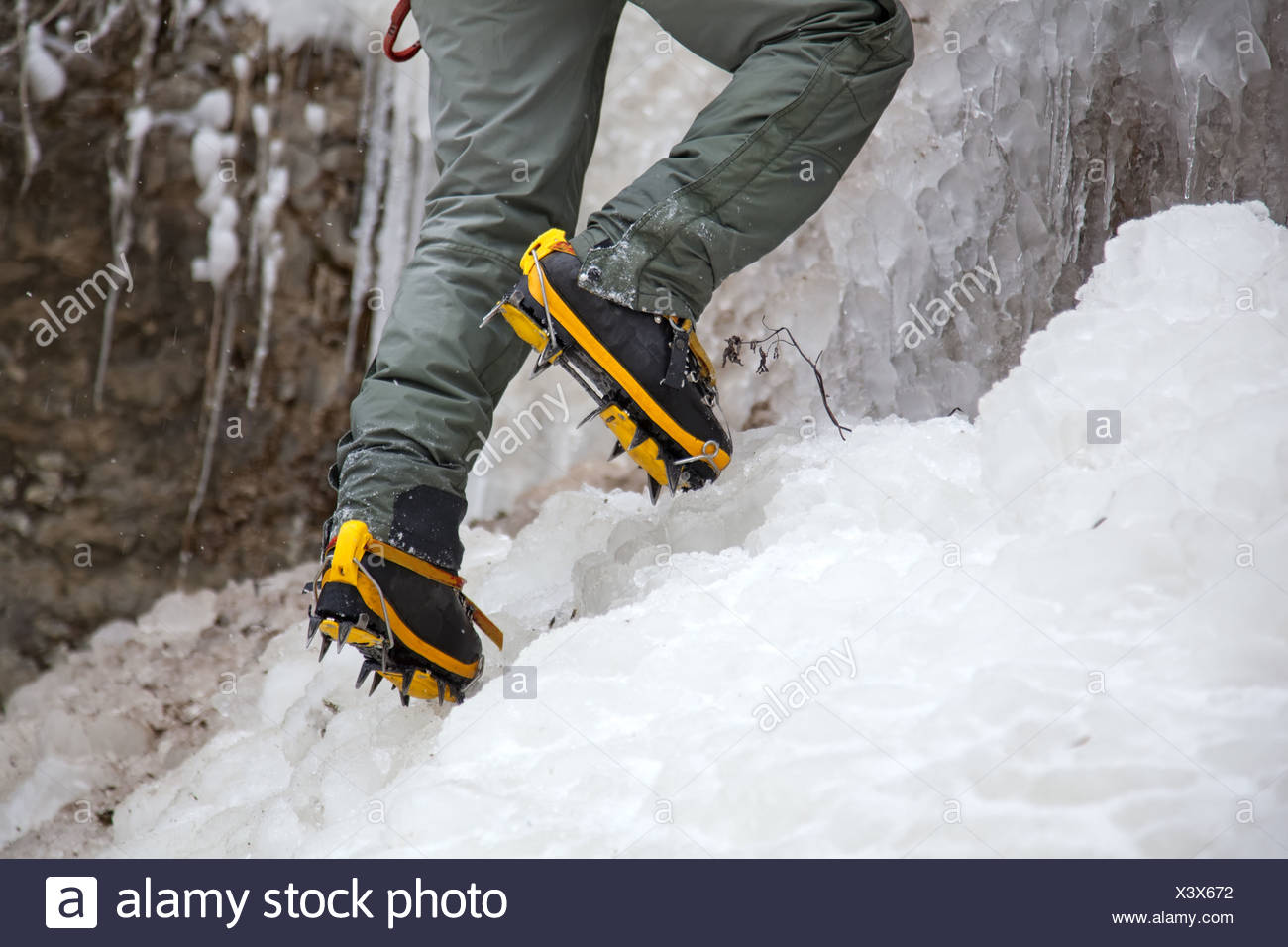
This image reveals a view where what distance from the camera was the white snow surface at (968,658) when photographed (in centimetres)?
88

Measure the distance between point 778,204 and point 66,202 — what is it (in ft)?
5.17

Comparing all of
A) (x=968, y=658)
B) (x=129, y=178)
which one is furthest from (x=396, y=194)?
(x=968, y=658)

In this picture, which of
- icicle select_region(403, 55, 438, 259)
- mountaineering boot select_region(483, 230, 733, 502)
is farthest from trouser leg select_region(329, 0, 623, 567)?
icicle select_region(403, 55, 438, 259)

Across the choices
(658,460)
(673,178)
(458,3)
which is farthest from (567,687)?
(458,3)

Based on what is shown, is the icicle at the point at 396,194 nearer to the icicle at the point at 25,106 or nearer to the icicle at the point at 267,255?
the icicle at the point at 267,255

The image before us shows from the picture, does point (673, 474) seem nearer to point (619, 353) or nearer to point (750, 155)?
point (619, 353)

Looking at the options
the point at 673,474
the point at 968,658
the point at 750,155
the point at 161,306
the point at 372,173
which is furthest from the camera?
the point at 372,173

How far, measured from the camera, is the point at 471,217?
141cm

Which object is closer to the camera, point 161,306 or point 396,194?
point 161,306

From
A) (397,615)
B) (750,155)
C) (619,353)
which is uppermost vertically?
(750,155)

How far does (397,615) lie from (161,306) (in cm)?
134

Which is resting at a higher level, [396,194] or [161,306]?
[396,194]

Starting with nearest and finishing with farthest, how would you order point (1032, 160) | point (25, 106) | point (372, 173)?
point (1032, 160) → point (25, 106) → point (372, 173)

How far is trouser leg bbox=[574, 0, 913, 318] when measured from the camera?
122cm
